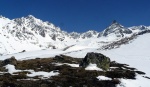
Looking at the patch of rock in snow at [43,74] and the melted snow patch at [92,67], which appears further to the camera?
the melted snow patch at [92,67]

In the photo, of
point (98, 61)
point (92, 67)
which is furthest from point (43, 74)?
point (98, 61)

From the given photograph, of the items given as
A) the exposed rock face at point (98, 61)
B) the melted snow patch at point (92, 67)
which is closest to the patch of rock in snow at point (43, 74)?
the melted snow patch at point (92, 67)

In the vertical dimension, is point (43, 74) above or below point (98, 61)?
below

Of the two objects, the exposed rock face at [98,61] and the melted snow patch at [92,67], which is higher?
the exposed rock face at [98,61]

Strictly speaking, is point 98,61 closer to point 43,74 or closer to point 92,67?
point 92,67

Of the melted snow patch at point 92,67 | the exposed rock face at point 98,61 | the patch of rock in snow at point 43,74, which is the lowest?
the patch of rock in snow at point 43,74

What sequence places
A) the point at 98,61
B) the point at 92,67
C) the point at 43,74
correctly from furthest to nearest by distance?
the point at 98,61
the point at 92,67
the point at 43,74

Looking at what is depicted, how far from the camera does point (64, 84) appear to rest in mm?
44531

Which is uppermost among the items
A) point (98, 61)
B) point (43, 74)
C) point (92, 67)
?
point (98, 61)

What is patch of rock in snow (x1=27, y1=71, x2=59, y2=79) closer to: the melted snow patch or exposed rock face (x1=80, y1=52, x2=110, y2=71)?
the melted snow patch

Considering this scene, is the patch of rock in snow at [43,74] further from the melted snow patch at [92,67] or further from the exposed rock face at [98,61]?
the exposed rock face at [98,61]

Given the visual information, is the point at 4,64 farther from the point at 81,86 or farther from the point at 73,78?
the point at 81,86

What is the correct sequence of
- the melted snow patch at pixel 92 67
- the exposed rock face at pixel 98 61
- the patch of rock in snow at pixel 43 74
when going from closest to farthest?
the patch of rock in snow at pixel 43 74
the melted snow patch at pixel 92 67
the exposed rock face at pixel 98 61

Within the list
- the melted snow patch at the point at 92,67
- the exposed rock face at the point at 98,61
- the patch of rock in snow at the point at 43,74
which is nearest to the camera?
the patch of rock in snow at the point at 43,74
